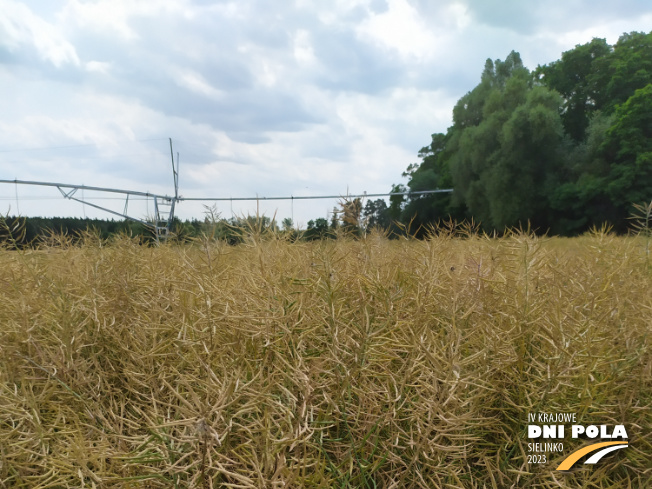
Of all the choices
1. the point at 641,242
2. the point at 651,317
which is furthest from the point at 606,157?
the point at 651,317

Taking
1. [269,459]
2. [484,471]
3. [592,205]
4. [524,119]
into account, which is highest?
[524,119]

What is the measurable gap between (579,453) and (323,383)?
1.39 feet

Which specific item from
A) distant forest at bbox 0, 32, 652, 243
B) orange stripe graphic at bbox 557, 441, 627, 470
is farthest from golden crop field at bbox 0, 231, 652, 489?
distant forest at bbox 0, 32, 652, 243

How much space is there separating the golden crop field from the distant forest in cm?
1237

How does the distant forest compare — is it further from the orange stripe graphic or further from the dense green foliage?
the orange stripe graphic

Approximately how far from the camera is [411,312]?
0.93 metres

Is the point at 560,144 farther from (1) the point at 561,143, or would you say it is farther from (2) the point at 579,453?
(2) the point at 579,453

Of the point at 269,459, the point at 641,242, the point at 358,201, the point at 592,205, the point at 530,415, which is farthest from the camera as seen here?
the point at 592,205

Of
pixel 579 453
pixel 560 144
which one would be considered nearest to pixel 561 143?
pixel 560 144

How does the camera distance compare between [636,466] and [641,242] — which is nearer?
[636,466]

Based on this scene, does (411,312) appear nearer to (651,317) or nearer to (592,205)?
(651,317)

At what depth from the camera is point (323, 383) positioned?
71 cm

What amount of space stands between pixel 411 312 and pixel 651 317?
485mm

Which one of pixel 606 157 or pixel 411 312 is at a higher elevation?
pixel 606 157
